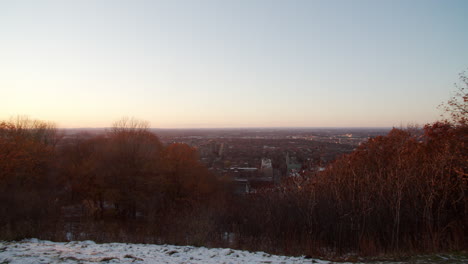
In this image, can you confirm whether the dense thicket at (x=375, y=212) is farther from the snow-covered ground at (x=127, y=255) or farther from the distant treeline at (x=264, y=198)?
the snow-covered ground at (x=127, y=255)

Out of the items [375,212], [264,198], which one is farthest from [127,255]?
[375,212]

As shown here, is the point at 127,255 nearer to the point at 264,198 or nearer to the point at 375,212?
the point at 264,198

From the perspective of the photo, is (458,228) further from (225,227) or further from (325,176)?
(225,227)

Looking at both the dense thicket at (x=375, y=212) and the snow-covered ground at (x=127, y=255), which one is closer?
the snow-covered ground at (x=127, y=255)

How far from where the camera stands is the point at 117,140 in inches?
1164

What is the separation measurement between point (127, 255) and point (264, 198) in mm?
9592

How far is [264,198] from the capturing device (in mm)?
16922

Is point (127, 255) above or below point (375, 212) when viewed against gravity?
above

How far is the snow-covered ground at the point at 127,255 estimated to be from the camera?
7.98m

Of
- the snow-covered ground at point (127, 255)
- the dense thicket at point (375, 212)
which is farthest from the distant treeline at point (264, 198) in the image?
the snow-covered ground at point (127, 255)

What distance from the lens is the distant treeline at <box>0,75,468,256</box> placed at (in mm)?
12750

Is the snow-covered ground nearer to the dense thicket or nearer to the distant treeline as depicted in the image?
the distant treeline

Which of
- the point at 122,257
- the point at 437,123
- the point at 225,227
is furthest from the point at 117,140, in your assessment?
the point at 437,123

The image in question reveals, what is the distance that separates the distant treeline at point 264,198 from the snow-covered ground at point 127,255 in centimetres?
166
